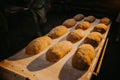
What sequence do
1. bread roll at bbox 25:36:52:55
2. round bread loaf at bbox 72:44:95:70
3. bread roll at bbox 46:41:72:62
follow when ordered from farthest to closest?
bread roll at bbox 25:36:52:55 → bread roll at bbox 46:41:72:62 → round bread loaf at bbox 72:44:95:70

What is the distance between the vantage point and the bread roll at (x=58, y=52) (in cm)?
168

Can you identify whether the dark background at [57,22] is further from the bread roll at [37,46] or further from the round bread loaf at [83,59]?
the bread roll at [37,46]

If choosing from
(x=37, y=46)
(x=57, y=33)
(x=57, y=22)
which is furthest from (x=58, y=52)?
(x=57, y=22)

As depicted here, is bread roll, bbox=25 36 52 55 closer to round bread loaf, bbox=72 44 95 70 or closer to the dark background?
round bread loaf, bbox=72 44 95 70

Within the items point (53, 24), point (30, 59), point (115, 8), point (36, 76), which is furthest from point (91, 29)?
point (53, 24)

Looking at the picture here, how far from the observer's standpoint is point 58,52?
5.63 feet

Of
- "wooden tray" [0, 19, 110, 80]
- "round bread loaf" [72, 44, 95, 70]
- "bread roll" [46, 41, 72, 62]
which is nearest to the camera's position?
"wooden tray" [0, 19, 110, 80]

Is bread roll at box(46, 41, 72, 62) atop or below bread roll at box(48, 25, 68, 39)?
atop

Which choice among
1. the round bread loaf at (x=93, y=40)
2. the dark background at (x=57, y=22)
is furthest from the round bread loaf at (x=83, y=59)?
the dark background at (x=57, y=22)

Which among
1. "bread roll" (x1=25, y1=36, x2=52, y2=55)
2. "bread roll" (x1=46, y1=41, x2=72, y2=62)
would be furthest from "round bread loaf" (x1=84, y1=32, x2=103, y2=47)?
"bread roll" (x1=25, y1=36, x2=52, y2=55)

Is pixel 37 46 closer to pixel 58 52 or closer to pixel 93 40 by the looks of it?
pixel 58 52

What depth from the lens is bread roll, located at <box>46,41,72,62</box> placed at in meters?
1.68

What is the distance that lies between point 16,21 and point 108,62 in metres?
3.28

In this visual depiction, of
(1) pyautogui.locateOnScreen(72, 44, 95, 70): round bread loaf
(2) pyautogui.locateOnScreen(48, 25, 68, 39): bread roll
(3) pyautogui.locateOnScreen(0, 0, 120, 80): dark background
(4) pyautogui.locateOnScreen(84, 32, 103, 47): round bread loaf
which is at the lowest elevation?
(3) pyautogui.locateOnScreen(0, 0, 120, 80): dark background
